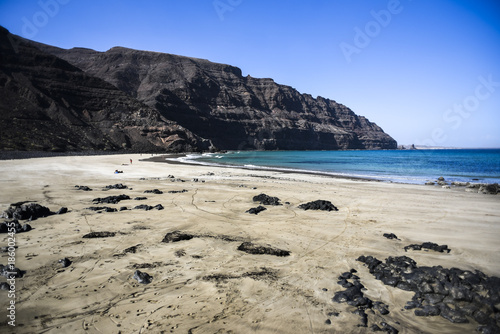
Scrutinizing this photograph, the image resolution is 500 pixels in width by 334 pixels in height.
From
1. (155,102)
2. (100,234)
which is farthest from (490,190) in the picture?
(155,102)

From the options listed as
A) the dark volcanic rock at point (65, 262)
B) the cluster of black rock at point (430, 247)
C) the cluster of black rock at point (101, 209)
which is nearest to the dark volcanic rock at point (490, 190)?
the cluster of black rock at point (430, 247)

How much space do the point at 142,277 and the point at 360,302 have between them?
4323 mm

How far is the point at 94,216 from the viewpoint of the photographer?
9523 mm

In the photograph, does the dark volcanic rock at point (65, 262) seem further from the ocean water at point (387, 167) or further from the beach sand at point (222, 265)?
the ocean water at point (387, 167)

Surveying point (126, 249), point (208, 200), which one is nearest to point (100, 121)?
point (208, 200)

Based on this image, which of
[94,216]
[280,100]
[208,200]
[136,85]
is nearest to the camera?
[94,216]

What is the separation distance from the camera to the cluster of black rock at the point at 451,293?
422cm

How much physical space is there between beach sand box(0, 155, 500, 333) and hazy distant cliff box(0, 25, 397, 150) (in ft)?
209

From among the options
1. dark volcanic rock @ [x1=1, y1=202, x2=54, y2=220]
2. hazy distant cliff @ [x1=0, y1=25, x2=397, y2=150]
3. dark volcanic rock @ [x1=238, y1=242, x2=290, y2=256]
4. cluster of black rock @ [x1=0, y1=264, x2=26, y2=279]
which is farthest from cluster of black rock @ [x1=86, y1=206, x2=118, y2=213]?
hazy distant cliff @ [x1=0, y1=25, x2=397, y2=150]

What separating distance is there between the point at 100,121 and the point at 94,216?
84432 millimetres

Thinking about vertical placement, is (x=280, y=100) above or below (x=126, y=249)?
above

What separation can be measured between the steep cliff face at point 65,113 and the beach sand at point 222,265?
192 ft

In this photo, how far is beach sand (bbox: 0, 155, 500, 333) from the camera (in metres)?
4.04

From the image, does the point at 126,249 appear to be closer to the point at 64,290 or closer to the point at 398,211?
the point at 64,290
